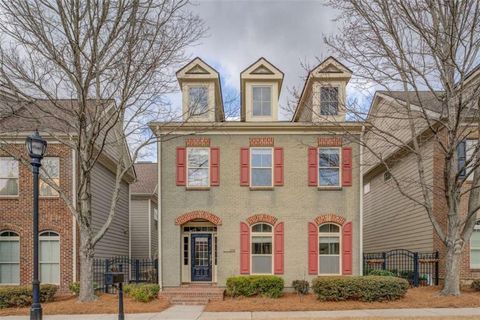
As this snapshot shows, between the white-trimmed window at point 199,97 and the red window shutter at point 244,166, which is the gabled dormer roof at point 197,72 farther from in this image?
the red window shutter at point 244,166

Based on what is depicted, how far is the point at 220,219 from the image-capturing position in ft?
53.8

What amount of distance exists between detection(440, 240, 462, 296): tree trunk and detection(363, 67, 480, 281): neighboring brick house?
2.75 meters

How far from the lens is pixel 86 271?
44.8ft

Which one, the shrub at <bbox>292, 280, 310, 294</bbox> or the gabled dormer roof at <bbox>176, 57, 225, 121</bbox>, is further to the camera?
the gabled dormer roof at <bbox>176, 57, 225, 121</bbox>

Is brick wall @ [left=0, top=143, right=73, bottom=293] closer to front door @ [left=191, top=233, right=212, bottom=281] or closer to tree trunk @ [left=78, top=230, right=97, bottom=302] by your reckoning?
tree trunk @ [left=78, top=230, right=97, bottom=302]

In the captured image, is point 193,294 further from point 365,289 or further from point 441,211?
point 441,211

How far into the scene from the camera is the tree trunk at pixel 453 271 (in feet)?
43.9

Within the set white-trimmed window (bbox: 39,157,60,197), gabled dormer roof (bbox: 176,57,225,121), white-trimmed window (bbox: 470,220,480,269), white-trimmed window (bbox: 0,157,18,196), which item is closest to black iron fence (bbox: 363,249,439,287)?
white-trimmed window (bbox: 470,220,480,269)

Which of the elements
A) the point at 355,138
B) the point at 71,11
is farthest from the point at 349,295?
the point at 71,11

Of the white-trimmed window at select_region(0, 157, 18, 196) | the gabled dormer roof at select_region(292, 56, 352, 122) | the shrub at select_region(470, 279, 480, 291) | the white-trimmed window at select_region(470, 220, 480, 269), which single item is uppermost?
the gabled dormer roof at select_region(292, 56, 352, 122)

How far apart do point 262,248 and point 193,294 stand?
3425 mm

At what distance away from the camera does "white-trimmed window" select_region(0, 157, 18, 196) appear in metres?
16.5

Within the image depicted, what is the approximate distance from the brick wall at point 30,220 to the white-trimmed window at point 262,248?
7.55m

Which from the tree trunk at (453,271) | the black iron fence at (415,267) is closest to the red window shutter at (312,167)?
the black iron fence at (415,267)
